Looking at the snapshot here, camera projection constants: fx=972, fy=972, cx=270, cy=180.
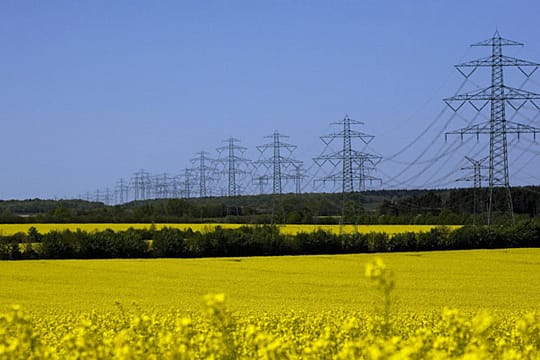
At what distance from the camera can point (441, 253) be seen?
48.6 meters

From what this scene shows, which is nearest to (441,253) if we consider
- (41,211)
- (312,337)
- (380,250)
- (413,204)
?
(380,250)

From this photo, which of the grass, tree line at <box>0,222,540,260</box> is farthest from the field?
tree line at <box>0,222,540,260</box>

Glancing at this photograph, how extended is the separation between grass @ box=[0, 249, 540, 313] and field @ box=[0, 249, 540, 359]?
0.06m

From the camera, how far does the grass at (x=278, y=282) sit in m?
26.0

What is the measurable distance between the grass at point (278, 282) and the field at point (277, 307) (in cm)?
6

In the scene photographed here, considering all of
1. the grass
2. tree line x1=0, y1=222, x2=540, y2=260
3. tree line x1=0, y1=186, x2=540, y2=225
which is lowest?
the grass

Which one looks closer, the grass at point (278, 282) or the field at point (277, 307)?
the field at point (277, 307)

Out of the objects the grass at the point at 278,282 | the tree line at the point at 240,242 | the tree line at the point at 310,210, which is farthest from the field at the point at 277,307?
the tree line at the point at 310,210

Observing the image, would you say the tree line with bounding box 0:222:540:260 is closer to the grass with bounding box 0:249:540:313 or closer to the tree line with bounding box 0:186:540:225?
the grass with bounding box 0:249:540:313

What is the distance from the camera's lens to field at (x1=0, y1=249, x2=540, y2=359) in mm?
8031

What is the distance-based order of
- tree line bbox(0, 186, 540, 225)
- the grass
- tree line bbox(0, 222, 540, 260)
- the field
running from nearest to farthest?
1. the field
2. the grass
3. tree line bbox(0, 222, 540, 260)
4. tree line bbox(0, 186, 540, 225)

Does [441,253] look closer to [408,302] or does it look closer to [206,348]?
[408,302]

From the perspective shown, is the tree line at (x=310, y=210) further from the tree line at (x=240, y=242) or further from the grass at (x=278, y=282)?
the grass at (x=278, y=282)

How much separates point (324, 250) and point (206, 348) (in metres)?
42.6
